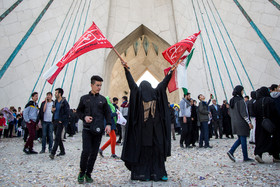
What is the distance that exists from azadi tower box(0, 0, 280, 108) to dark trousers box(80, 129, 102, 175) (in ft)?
31.9

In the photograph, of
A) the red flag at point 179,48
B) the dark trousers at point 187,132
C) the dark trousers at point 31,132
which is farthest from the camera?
the dark trousers at point 187,132

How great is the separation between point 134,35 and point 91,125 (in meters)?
14.8

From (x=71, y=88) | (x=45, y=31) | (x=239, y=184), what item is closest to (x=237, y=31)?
(x=71, y=88)

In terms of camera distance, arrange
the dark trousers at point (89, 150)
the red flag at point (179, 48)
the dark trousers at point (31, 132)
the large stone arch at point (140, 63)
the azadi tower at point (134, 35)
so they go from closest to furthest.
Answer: the dark trousers at point (89, 150), the red flag at point (179, 48), the dark trousers at point (31, 132), the azadi tower at point (134, 35), the large stone arch at point (140, 63)

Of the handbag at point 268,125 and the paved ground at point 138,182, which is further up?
the handbag at point 268,125

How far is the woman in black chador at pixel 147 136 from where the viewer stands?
10.4ft

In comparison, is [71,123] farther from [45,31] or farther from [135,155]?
[135,155]

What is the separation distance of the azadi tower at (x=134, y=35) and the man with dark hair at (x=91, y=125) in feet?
31.2

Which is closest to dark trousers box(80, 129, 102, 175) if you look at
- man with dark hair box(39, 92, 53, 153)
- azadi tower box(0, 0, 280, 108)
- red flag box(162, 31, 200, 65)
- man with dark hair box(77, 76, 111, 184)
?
man with dark hair box(77, 76, 111, 184)

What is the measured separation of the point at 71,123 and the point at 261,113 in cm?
830

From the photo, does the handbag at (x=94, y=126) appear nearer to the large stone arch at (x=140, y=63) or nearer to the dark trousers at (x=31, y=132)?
the dark trousers at (x=31, y=132)

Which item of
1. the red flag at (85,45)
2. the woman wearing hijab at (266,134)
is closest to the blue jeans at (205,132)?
the woman wearing hijab at (266,134)

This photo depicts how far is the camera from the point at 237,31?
12852 millimetres

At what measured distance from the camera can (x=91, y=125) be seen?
10.1 feet
